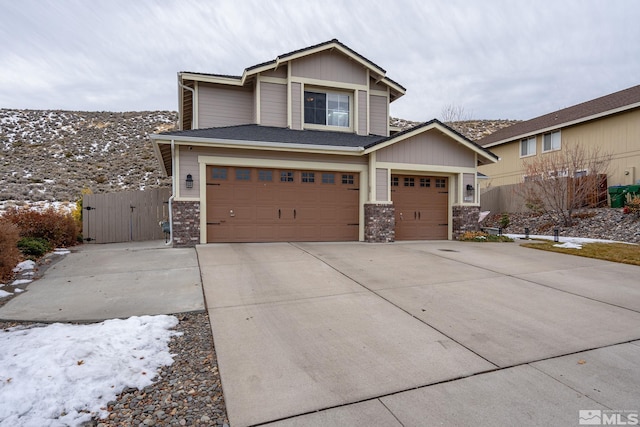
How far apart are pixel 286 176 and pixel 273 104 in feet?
11.8

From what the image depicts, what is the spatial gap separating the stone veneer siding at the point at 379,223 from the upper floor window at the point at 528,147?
14539 millimetres

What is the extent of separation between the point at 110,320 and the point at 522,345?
14.9 feet

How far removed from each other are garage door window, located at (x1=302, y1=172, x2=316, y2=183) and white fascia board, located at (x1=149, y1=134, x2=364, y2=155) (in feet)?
2.62

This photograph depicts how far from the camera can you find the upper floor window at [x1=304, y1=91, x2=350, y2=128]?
12.8 m

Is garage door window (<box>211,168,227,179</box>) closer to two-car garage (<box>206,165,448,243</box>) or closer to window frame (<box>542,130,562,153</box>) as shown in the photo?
two-car garage (<box>206,165,448,243</box>)

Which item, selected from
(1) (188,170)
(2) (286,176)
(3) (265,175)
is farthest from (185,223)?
(2) (286,176)

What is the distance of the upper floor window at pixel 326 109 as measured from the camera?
1279cm

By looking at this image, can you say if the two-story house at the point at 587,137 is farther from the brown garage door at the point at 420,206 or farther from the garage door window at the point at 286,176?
the garage door window at the point at 286,176

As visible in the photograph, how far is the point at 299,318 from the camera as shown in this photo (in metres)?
4.07

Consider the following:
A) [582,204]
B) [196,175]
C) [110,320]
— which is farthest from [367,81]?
[110,320]

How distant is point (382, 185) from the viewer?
10.8 metres

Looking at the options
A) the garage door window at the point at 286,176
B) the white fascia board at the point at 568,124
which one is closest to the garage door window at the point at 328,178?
the garage door window at the point at 286,176

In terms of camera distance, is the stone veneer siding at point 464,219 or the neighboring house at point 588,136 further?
the neighboring house at point 588,136

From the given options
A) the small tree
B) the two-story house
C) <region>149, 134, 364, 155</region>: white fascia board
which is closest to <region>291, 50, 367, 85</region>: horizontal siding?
<region>149, 134, 364, 155</region>: white fascia board
